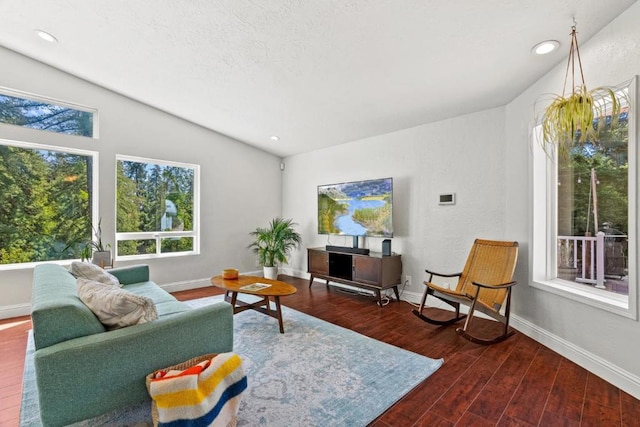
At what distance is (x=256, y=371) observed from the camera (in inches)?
90.2

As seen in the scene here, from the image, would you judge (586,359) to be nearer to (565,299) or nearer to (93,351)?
(565,299)

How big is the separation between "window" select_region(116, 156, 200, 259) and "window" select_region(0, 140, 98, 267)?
0.40 m

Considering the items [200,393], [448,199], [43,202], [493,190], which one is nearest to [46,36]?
[43,202]

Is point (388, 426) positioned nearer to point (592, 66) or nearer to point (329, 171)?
point (592, 66)

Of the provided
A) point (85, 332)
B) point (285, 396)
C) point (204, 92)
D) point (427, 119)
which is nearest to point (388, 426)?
point (285, 396)

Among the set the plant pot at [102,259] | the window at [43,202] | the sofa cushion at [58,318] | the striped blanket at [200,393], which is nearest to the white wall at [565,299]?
the striped blanket at [200,393]

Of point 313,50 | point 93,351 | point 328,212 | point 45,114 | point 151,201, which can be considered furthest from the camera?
point 328,212

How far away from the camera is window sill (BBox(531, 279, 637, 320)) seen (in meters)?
2.12

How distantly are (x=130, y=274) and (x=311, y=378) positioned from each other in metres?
2.49

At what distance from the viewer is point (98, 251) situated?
3.75m

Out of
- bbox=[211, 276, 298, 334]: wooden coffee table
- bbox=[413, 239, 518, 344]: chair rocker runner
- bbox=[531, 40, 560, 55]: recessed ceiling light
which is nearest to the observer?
bbox=[531, 40, 560, 55]: recessed ceiling light

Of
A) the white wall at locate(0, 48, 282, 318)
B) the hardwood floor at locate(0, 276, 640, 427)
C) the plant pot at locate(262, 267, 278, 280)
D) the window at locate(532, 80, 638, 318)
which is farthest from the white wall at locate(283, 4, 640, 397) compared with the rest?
the white wall at locate(0, 48, 282, 318)

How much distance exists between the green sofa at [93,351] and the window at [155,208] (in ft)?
9.16

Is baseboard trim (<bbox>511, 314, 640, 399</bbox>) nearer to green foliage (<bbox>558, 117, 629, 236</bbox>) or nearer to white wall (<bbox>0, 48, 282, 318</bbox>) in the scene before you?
green foliage (<bbox>558, 117, 629, 236</bbox>)
